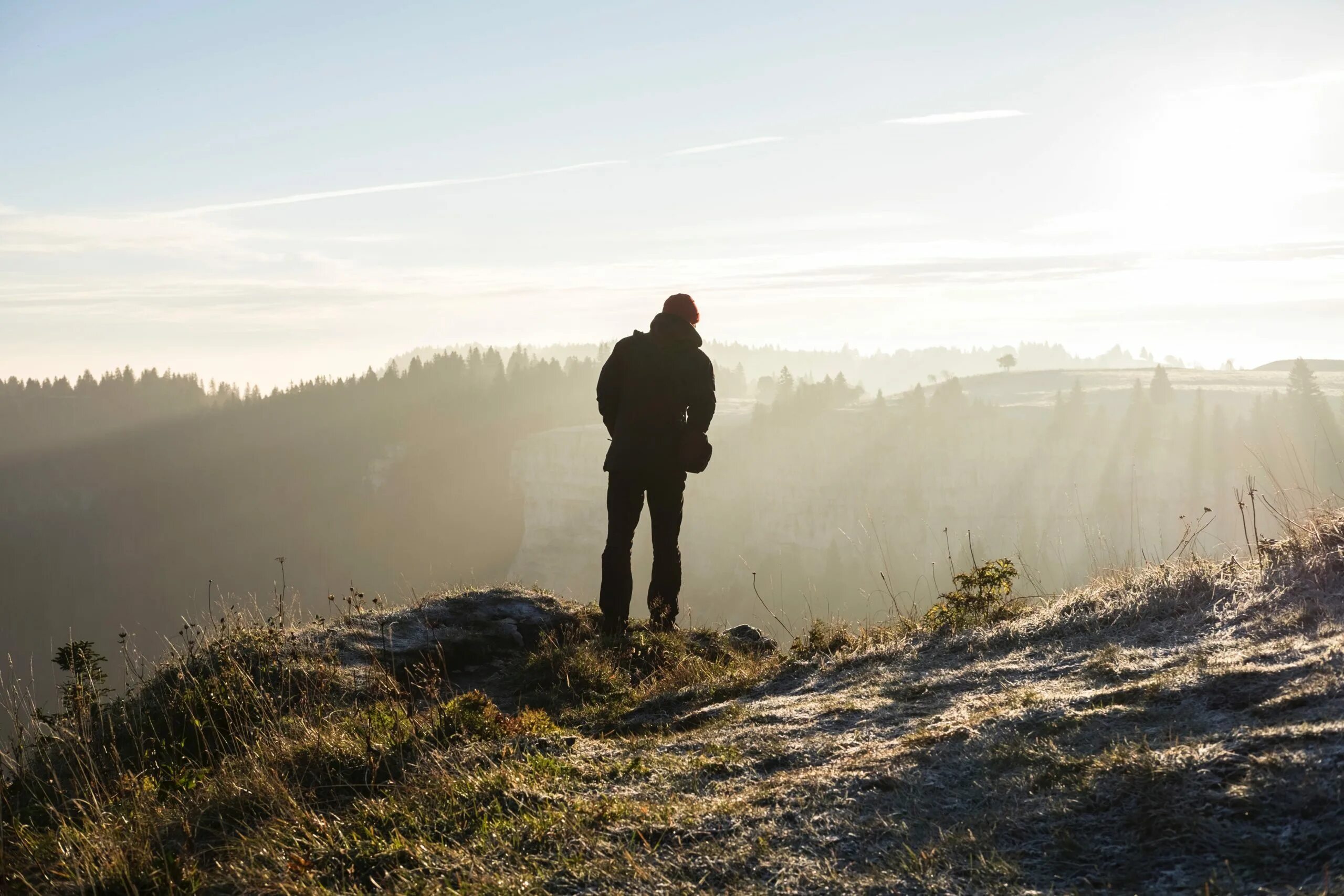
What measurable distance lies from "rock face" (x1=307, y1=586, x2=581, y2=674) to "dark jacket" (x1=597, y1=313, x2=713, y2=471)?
154cm

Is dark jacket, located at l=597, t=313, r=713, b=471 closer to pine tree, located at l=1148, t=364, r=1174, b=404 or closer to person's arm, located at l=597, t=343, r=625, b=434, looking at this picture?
person's arm, located at l=597, t=343, r=625, b=434

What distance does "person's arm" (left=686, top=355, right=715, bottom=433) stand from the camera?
821 cm

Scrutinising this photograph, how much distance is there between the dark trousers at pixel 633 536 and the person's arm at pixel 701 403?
468 millimetres

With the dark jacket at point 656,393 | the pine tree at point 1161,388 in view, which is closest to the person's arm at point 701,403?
the dark jacket at point 656,393

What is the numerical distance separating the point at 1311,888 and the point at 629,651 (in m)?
5.27

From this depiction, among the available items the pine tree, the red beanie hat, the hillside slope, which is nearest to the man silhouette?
the red beanie hat

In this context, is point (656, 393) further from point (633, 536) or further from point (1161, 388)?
point (1161, 388)

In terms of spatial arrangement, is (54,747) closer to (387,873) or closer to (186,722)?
(186,722)

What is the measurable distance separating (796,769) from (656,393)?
184 inches

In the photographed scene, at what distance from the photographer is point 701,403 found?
325 inches

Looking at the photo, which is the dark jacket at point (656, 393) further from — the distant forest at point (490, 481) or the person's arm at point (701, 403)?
the distant forest at point (490, 481)

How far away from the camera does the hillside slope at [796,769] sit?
109 inches

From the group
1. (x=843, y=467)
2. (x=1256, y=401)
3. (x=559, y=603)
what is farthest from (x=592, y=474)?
(x=559, y=603)

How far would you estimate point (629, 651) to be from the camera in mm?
7199
